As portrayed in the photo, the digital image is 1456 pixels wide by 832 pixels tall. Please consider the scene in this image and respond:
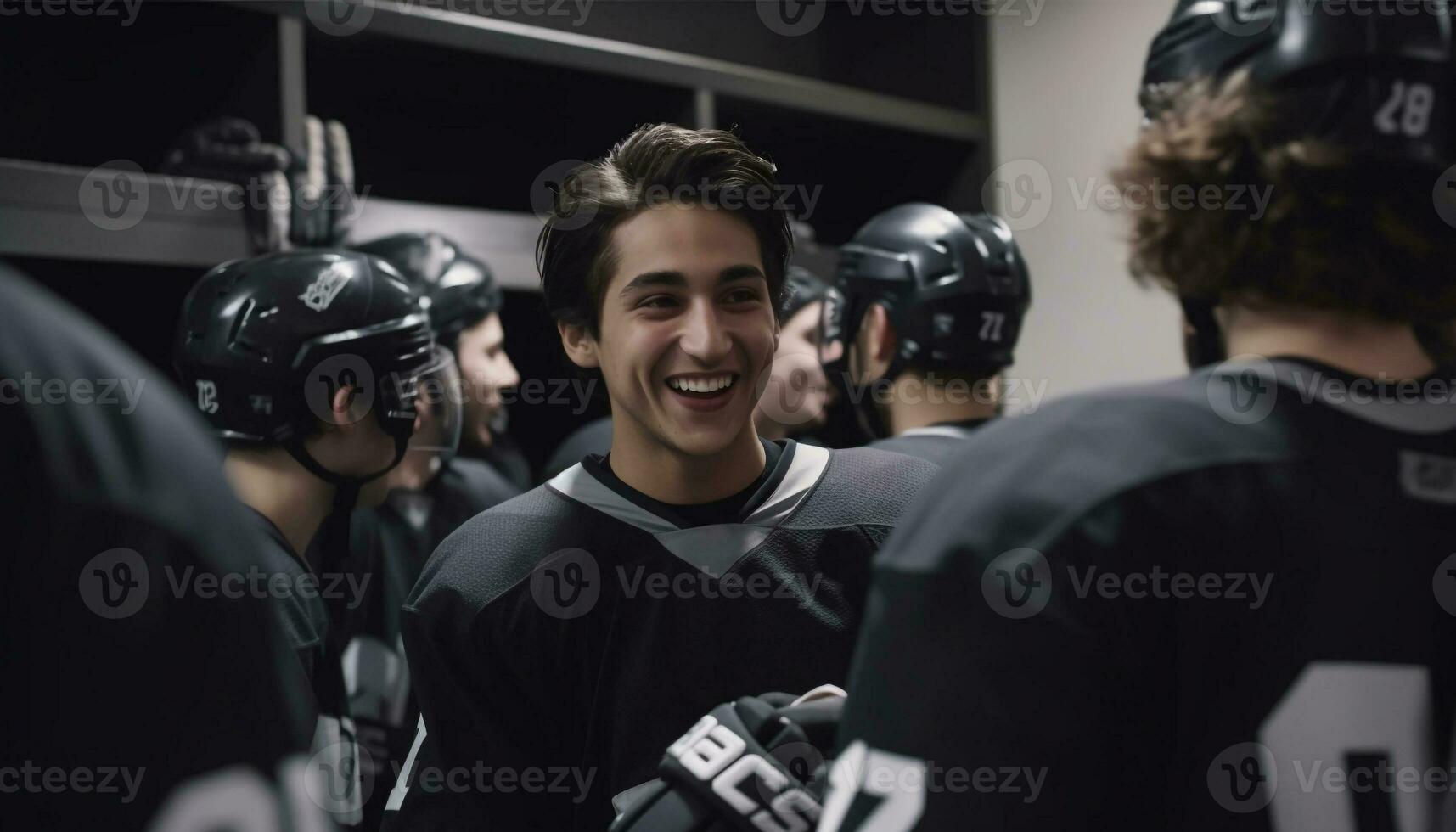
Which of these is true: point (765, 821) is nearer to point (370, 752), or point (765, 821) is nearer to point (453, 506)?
point (370, 752)

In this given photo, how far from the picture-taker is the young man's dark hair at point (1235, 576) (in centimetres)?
67

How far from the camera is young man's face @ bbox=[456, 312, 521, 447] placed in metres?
2.60

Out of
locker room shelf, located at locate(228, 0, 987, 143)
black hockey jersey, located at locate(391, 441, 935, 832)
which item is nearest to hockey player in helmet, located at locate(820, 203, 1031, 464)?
black hockey jersey, located at locate(391, 441, 935, 832)

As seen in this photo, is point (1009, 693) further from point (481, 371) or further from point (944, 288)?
point (481, 371)

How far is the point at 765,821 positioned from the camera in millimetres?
907

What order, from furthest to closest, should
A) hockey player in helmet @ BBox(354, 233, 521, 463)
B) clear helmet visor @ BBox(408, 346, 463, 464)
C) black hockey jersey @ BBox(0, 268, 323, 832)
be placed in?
hockey player in helmet @ BBox(354, 233, 521, 463)
clear helmet visor @ BBox(408, 346, 463, 464)
black hockey jersey @ BBox(0, 268, 323, 832)

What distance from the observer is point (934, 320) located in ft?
6.75

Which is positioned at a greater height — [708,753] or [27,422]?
[27,422]

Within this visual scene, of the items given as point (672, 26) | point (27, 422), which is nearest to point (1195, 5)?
point (27, 422)

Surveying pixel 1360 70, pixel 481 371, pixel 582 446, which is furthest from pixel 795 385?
Answer: pixel 1360 70

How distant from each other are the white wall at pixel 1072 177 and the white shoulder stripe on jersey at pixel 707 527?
2.53 metres

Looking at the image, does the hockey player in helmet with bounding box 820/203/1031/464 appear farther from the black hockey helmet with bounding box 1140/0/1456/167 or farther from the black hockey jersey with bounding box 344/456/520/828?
the black hockey helmet with bounding box 1140/0/1456/167

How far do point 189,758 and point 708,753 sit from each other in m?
0.55

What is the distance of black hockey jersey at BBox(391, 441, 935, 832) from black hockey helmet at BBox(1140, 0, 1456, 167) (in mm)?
697
